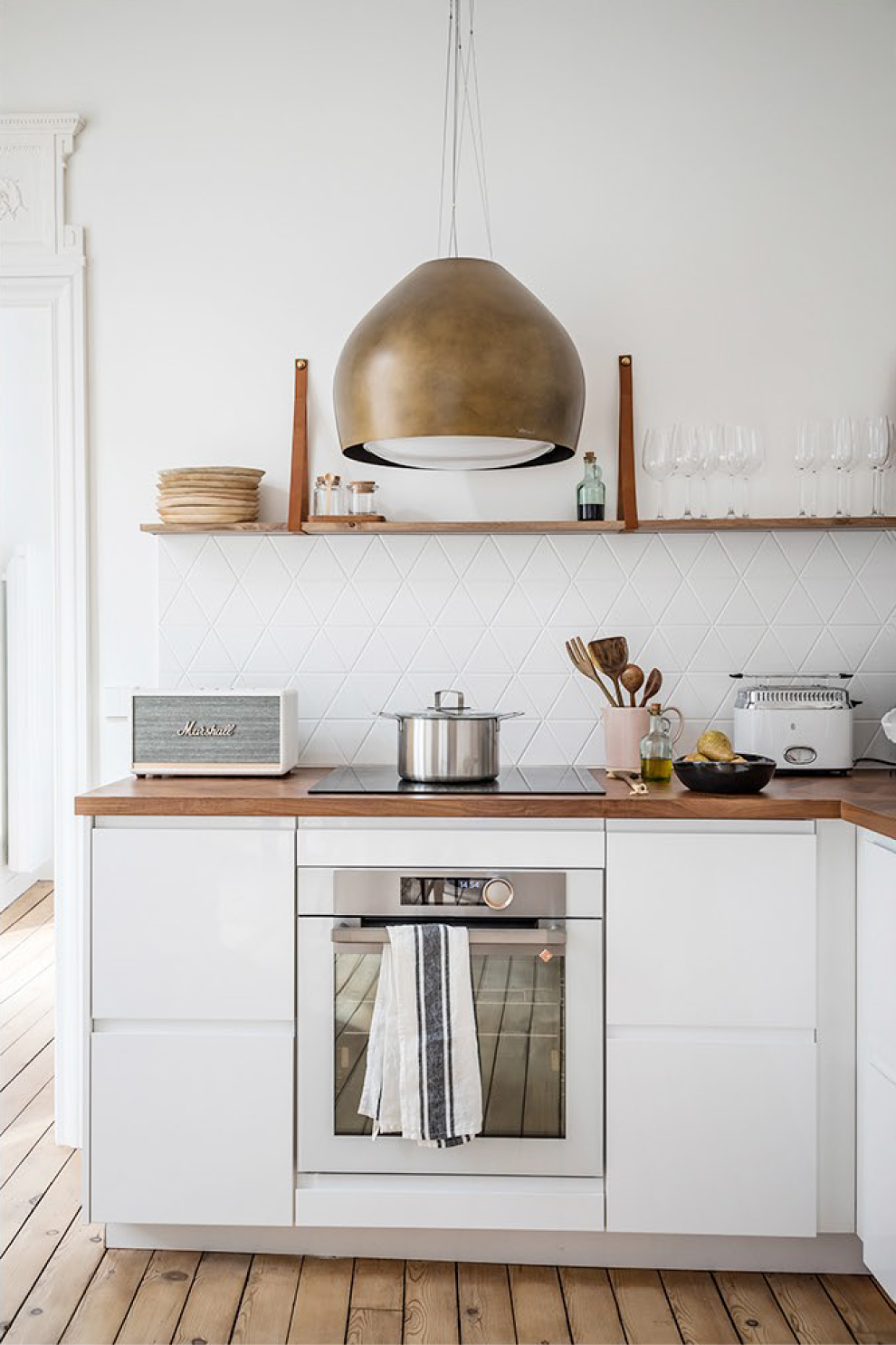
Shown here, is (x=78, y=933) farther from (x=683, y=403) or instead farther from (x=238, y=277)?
(x=683, y=403)

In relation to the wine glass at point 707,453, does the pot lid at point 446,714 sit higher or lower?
lower

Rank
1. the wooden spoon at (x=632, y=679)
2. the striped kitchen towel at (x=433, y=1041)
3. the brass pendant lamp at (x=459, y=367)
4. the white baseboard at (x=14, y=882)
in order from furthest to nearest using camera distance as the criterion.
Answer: the white baseboard at (x=14, y=882) < the wooden spoon at (x=632, y=679) < the striped kitchen towel at (x=433, y=1041) < the brass pendant lamp at (x=459, y=367)

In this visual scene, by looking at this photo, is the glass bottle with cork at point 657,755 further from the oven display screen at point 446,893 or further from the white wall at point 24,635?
the white wall at point 24,635

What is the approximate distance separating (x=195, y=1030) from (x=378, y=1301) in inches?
25.1

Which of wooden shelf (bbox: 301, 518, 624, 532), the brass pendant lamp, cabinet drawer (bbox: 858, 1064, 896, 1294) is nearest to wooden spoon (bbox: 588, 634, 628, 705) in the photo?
wooden shelf (bbox: 301, 518, 624, 532)

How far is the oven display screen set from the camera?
7.23 feet

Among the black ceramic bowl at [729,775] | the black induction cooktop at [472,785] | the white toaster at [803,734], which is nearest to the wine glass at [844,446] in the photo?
the white toaster at [803,734]

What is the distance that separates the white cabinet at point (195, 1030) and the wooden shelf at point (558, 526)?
82 cm

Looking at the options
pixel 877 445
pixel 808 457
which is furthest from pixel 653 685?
pixel 877 445

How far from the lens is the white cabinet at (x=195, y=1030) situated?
7.31ft

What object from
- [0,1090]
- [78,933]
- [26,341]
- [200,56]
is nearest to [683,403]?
[200,56]

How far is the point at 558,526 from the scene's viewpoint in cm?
267

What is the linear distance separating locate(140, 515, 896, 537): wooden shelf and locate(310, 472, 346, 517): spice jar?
3.1 inches

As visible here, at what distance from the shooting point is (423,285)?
82.2 inches
